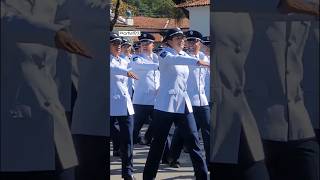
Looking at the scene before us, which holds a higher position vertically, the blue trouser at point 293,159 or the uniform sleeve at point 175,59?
the uniform sleeve at point 175,59


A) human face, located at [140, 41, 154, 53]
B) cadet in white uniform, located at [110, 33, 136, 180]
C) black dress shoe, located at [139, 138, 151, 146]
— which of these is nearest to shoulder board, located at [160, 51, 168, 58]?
cadet in white uniform, located at [110, 33, 136, 180]

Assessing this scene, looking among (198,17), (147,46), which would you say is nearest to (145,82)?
(147,46)

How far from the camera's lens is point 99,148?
460cm

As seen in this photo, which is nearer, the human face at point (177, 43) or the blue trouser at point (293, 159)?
the blue trouser at point (293, 159)

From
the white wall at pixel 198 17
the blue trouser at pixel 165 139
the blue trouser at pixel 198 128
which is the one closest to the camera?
the blue trouser at pixel 165 139

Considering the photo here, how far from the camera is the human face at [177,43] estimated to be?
23.3 ft

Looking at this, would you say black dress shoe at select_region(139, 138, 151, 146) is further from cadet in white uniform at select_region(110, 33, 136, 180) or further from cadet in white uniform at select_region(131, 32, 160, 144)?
cadet in white uniform at select_region(110, 33, 136, 180)

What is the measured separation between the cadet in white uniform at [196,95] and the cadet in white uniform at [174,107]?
720mm

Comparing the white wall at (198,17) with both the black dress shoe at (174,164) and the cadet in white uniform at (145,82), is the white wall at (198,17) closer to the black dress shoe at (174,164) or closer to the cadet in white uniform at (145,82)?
the cadet in white uniform at (145,82)

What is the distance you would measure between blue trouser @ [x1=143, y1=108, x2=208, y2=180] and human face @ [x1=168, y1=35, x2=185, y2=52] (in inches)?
27.1

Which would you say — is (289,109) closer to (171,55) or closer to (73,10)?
(73,10)

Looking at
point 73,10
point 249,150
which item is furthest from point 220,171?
point 73,10

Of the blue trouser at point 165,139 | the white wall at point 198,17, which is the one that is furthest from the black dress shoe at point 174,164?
the white wall at point 198,17

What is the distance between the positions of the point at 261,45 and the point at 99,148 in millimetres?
1278
